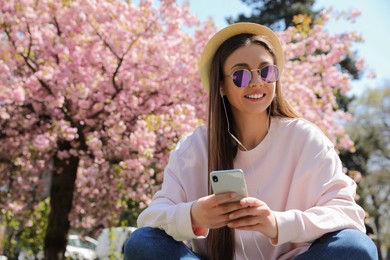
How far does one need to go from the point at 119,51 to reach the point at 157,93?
640 mm

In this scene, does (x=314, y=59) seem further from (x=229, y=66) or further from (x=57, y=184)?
(x=229, y=66)

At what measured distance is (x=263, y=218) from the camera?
4.74 feet

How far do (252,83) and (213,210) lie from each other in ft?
1.80

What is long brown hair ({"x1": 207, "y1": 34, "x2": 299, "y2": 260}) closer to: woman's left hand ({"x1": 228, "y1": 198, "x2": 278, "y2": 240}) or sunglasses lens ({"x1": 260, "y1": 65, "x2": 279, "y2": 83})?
sunglasses lens ({"x1": 260, "y1": 65, "x2": 279, "y2": 83})

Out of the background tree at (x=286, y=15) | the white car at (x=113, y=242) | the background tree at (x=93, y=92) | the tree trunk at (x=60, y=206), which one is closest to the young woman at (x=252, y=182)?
the background tree at (x=93, y=92)

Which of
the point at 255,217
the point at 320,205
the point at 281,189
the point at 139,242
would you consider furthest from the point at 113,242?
the point at 255,217

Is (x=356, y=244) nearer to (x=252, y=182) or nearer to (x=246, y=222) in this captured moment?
(x=246, y=222)

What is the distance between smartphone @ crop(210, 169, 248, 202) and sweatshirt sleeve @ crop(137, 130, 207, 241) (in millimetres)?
179

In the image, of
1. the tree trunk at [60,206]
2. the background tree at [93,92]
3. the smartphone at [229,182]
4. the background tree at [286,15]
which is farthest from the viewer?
the background tree at [286,15]

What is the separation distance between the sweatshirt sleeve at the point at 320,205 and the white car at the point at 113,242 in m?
6.81

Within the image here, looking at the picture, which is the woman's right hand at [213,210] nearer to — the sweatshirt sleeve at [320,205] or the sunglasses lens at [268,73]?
the sweatshirt sleeve at [320,205]

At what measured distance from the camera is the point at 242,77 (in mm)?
1840

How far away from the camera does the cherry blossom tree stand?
5.35m

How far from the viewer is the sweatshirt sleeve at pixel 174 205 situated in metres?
1.57
